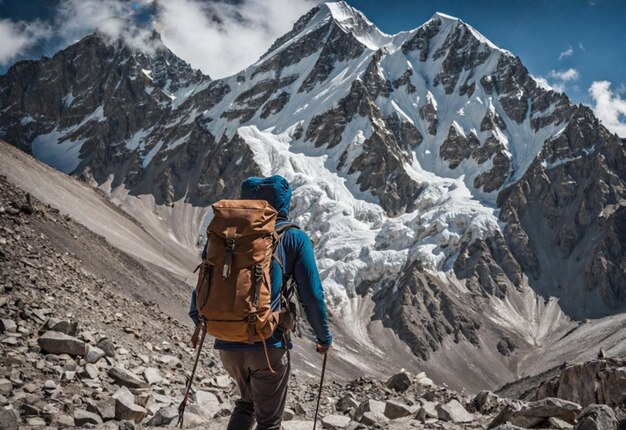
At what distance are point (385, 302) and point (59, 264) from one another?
134m

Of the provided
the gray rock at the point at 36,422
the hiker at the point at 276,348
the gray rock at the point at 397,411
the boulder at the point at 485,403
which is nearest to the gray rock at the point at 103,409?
the gray rock at the point at 36,422

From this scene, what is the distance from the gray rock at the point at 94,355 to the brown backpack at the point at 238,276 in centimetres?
610

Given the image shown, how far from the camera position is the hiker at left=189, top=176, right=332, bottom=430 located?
569cm

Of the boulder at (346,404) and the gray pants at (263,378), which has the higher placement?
the gray pants at (263,378)

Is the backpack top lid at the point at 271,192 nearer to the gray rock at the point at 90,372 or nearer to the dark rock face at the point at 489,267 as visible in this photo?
the gray rock at the point at 90,372

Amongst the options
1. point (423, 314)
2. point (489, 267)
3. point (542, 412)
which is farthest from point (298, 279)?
point (489, 267)

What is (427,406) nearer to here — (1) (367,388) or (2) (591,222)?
(1) (367,388)

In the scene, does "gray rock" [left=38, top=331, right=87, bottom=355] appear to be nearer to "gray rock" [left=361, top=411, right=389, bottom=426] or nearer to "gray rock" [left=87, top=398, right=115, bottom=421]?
"gray rock" [left=87, top=398, right=115, bottom=421]

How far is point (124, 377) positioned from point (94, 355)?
2.62 feet

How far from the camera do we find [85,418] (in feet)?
26.1

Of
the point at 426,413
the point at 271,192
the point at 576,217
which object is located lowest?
the point at 426,413

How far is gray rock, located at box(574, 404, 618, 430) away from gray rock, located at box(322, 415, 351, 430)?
12.7ft

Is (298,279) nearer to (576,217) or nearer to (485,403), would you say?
(485,403)

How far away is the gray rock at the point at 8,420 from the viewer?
6.80 metres
